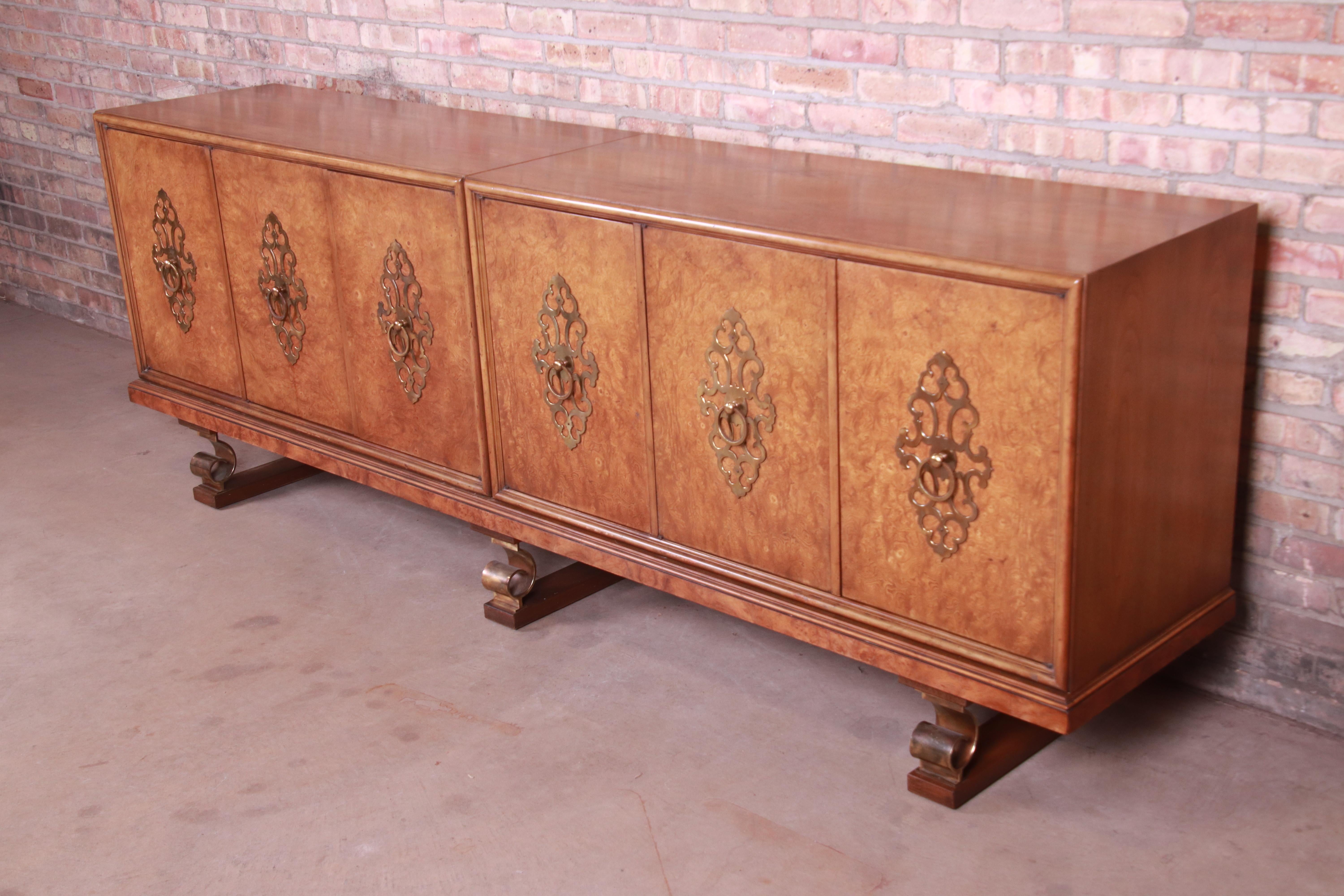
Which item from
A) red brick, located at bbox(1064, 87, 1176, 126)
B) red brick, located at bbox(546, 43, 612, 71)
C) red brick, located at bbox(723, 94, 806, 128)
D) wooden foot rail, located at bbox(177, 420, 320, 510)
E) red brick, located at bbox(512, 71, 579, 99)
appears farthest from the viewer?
wooden foot rail, located at bbox(177, 420, 320, 510)

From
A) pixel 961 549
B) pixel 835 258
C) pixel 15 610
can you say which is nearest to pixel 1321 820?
pixel 961 549

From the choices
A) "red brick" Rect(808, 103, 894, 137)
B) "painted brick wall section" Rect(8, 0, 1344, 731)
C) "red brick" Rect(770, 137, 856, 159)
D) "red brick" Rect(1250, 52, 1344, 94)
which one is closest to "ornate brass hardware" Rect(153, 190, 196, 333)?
"painted brick wall section" Rect(8, 0, 1344, 731)

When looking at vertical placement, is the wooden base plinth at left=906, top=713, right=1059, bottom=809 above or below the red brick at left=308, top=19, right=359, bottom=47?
below

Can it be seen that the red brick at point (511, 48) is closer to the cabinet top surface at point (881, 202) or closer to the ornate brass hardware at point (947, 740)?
the cabinet top surface at point (881, 202)

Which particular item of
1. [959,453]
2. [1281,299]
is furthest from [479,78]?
[1281,299]

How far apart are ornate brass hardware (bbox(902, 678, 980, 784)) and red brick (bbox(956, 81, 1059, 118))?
1.10 meters

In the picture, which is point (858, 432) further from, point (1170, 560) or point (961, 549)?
point (1170, 560)

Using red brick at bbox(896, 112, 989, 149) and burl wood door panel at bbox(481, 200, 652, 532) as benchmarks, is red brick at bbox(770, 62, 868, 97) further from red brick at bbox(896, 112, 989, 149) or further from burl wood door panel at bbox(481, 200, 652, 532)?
burl wood door panel at bbox(481, 200, 652, 532)

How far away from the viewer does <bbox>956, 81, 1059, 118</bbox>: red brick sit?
2.58m

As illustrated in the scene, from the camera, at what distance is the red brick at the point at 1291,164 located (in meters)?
2.28

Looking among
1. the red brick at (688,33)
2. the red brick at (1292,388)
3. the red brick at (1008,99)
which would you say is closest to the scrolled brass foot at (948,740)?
the red brick at (1292,388)

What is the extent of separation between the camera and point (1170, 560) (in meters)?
2.35

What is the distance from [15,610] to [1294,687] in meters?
2.81

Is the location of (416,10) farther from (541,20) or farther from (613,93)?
(613,93)
